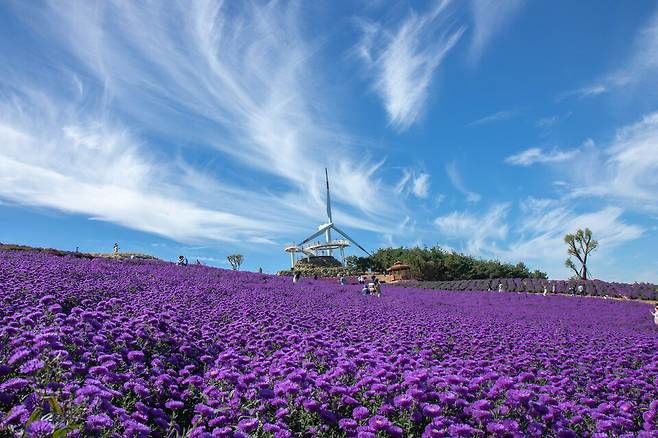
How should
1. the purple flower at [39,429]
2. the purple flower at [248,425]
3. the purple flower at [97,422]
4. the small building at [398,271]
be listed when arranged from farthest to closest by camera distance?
the small building at [398,271]
the purple flower at [248,425]
the purple flower at [97,422]
the purple flower at [39,429]

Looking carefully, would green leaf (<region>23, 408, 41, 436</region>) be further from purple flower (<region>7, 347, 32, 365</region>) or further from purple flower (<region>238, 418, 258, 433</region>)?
purple flower (<region>7, 347, 32, 365</region>)

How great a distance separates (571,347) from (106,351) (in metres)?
8.92

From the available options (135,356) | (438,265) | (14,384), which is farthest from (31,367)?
(438,265)

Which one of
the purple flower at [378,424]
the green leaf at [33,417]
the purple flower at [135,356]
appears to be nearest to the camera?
the green leaf at [33,417]

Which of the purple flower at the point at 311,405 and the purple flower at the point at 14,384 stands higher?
the purple flower at the point at 14,384

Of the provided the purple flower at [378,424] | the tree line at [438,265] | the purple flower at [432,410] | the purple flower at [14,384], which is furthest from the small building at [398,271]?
the purple flower at [14,384]

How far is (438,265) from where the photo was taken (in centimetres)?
5897

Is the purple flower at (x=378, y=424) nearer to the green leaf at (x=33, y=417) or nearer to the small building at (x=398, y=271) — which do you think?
the green leaf at (x=33, y=417)

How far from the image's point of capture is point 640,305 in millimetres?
24984

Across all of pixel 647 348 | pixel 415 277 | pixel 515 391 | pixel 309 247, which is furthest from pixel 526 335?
pixel 309 247

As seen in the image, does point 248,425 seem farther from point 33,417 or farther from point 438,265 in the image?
point 438,265

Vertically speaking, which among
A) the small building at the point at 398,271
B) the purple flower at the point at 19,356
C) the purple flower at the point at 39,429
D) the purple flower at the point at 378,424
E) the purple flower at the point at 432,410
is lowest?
the purple flower at the point at 378,424

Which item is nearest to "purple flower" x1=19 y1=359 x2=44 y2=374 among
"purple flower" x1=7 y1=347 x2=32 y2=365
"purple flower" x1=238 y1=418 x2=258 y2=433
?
"purple flower" x1=7 y1=347 x2=32 y2=365

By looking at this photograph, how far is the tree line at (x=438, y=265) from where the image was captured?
186ft
